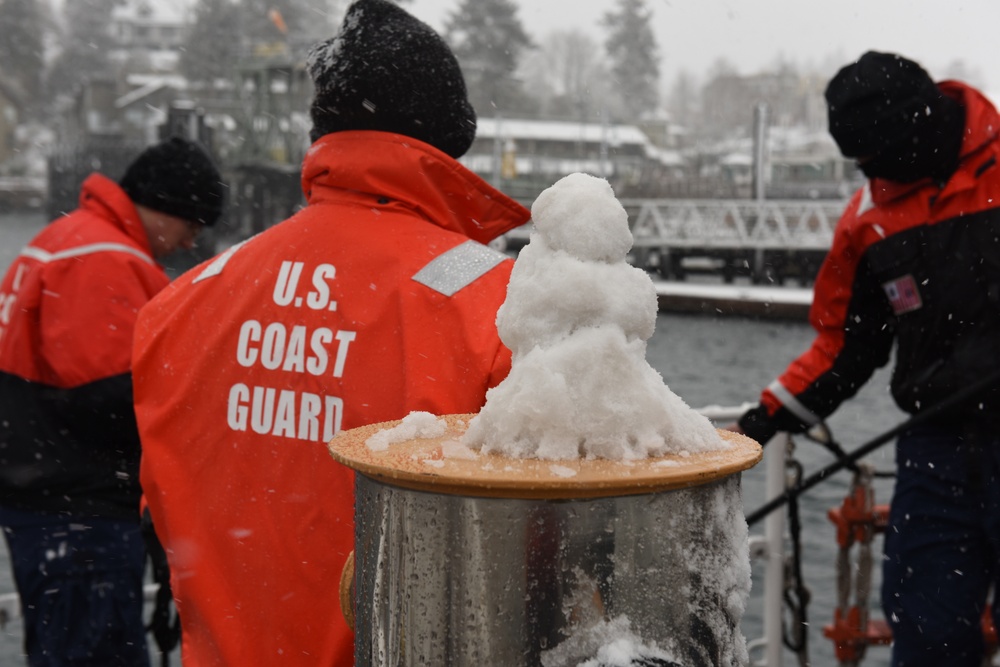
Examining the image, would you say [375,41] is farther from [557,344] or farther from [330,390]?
[557,344]

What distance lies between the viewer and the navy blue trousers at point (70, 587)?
3760 millimetres

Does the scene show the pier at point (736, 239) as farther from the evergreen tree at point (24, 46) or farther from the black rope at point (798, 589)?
the evergreen tree at point (24, 46)

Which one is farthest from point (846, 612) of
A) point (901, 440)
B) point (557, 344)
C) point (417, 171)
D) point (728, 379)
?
point (728, 379)

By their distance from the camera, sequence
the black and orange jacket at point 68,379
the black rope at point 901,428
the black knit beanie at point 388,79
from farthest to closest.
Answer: the black and orange jacket at point 68,379
the black rope at point 901,428
the black knit beanie at point 388,79

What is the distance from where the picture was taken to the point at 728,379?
90.7 feet

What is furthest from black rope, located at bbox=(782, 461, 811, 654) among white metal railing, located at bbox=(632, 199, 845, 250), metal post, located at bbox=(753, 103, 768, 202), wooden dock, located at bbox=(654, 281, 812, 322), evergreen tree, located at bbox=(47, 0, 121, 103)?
evergreen tree, located at bbox=(47, 0, 121, 103)

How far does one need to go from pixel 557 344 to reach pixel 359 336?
2.24ft

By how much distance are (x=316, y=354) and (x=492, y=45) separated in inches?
2614

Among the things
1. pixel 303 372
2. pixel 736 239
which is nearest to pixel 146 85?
pixel 736 239

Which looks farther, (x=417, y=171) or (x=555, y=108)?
(x=555, y=108)

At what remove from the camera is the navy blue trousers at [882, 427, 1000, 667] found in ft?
11.5

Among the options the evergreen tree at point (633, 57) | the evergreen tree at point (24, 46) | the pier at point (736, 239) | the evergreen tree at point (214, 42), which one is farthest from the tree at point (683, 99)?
the evergreen tree at point (24, 46)

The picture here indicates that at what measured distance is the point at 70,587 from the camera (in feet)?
12.4

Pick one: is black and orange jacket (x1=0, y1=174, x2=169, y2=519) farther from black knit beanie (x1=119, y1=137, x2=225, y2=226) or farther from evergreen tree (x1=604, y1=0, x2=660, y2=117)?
evergreen tree (x1=604, y1=0, x2=660, y2=117)
